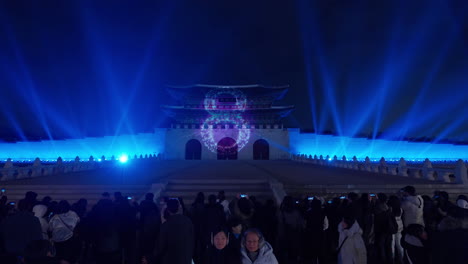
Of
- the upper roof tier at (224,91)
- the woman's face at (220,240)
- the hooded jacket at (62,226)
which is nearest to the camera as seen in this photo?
the woman's face at (220,240)

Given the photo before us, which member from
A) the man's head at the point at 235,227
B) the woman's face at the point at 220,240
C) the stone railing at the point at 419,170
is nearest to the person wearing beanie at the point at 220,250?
the woman's face at the point at 220,240

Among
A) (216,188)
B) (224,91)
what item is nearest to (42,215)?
(216,188)

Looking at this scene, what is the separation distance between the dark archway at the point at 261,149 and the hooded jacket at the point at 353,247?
91.2 ft

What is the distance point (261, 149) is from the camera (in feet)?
103

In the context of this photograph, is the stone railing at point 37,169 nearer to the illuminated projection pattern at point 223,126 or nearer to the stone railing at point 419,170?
the illuminated projection pattern at point 223,126

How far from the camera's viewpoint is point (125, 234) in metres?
4.14

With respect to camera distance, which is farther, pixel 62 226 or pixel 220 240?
pixel 62 226

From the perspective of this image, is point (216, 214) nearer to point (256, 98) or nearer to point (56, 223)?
point (56, 223)

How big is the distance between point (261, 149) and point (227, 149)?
13.6 feet

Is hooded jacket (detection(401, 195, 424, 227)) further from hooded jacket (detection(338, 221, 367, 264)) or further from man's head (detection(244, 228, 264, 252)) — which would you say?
man's head (detection(244, 228, 264, 252))

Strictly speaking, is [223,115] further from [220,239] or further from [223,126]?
[220,239]

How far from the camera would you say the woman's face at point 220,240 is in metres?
2.55

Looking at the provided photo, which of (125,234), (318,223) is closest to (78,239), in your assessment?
(125,234)

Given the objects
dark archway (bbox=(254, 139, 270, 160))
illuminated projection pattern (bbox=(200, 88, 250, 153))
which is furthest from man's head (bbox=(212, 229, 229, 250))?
dark archway (bbox=(254, 139, 270, 160))
